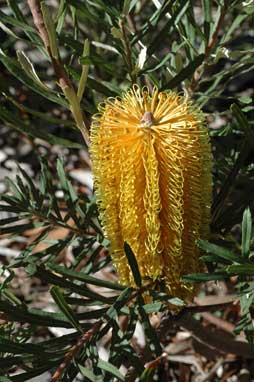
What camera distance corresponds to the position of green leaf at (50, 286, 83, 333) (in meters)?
1.01

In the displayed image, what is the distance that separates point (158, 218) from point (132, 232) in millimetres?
58

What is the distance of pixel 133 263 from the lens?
1.12 meters

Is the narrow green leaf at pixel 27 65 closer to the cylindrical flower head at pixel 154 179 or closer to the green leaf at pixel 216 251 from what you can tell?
the cylindrical flower head at pixel 154 179

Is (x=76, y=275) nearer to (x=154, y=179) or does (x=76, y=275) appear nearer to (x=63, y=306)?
(x=63, y=306)

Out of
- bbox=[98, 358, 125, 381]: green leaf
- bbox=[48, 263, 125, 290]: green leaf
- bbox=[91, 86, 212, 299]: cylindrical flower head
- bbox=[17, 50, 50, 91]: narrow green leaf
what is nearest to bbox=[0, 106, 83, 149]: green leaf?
bbox=[17, 50, 50, 91]: narrow green leaf

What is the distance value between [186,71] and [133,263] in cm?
40

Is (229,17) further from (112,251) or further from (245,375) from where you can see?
(112,251)

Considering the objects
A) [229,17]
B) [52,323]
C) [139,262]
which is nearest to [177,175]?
[139,262]

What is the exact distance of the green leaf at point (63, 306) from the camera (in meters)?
1.01

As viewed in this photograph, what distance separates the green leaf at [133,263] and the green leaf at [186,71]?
0.38 metres

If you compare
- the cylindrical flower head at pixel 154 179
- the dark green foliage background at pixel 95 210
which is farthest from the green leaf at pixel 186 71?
the cylindrical flower head at pixel 154 179

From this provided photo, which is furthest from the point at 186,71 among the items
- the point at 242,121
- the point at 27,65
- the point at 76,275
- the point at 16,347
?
the point at 16,347

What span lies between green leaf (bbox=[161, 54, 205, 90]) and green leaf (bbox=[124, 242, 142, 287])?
377 mm

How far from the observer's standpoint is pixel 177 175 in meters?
1.07
